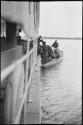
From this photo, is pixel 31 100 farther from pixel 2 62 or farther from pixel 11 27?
pixel 2 62

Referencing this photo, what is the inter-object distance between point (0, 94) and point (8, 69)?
463mm

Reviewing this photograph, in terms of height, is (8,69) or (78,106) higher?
(8,69)

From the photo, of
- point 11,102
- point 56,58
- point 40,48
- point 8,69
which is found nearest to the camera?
point 8,69

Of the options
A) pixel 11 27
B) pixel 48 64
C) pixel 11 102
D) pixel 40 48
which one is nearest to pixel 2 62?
pixel 11 102

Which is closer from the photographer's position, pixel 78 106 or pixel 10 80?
pixel 10 80

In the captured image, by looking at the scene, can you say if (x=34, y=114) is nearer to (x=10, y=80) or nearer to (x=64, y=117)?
(x=10, y=80)

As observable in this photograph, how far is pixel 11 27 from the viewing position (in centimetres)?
222

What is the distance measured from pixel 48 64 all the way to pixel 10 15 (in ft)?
48.0

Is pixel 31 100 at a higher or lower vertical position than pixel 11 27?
lower

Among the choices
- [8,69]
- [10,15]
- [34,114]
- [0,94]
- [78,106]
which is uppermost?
[10,15]

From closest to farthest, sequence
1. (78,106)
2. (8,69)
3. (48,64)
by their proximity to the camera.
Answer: (8,69) < (78,106) < (48,64)

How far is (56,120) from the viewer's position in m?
3.63

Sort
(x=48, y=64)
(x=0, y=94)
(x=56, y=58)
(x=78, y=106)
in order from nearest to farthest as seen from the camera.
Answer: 1. (x=0, y=94)
2. (x=78, y=106)
3. (x=48, y=64)
4. (x=56, y=58)

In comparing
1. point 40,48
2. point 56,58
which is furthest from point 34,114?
point 56,58
